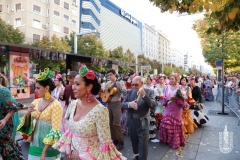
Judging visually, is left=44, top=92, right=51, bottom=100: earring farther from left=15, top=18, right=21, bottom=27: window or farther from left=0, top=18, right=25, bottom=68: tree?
left=15, top=18, right=21, bottom=27: window

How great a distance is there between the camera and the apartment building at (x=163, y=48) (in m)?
121

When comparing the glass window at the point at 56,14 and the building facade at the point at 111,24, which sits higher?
the building facade at the point at 111,24

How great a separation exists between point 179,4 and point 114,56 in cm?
4191

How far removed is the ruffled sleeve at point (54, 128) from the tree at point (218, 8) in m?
2.30

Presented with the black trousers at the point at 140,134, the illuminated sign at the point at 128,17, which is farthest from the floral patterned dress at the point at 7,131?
the illuminated sign at the point at 128,17

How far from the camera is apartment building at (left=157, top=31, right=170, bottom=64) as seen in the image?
12119cm

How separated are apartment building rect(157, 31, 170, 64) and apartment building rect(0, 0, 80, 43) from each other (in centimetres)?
7661

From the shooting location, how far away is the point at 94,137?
2.20 m

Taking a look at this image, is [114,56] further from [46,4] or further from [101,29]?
[101,29]

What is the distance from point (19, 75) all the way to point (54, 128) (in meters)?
11.5

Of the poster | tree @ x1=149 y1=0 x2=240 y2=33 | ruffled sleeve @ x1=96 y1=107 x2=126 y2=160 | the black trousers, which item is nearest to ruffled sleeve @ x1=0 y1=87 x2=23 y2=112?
ruffled sleeve @ x1=96 y1=107 x2=126 y2=160

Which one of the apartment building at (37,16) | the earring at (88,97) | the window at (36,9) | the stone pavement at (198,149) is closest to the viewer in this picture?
the earring at (88,97)

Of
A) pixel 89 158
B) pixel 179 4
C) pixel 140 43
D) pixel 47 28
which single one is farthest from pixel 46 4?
pixel 140 43

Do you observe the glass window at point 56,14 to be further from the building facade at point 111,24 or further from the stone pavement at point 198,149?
the stone pavement at point 198,149
